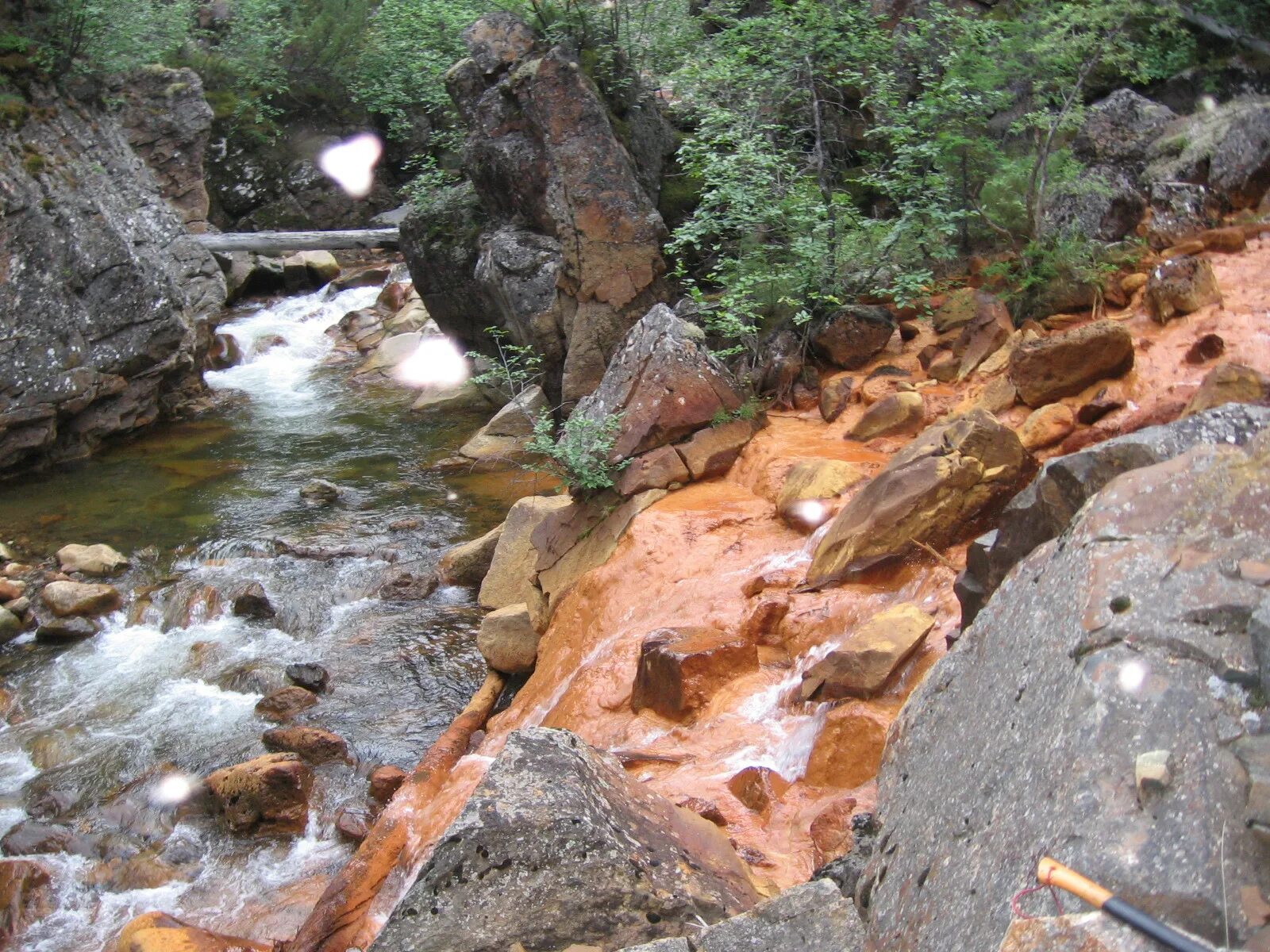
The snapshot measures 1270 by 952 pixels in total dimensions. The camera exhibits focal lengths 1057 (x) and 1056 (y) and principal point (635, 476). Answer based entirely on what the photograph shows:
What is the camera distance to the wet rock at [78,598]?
9602 millimetres

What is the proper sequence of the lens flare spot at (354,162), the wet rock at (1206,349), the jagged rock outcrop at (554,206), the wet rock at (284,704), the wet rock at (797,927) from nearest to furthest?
the wet rock at (797,927) → the wet rock at (1206,349) → the wet rock at (284,704) → the jagged rock outcrop at (554,206) → the lens flare spot at (354,162)

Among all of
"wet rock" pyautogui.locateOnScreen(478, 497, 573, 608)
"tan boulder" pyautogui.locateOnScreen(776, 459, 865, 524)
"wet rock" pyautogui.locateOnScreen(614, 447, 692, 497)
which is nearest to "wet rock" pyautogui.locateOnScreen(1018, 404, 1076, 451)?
"tan boulder" pyautogui.locateOnScreen(776, 459, 865, 524)

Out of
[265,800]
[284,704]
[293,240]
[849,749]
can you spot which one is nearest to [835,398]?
[849,749]

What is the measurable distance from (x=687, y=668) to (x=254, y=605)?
539 cm

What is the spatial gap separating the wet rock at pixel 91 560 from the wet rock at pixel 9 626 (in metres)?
0.98

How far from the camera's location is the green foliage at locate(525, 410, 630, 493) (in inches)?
320

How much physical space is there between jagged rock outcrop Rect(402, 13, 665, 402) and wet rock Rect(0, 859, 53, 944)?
7031 millimetres

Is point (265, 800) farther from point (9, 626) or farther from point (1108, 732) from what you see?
point (1108, 732)

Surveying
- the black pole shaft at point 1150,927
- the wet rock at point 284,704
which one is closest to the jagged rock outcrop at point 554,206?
the wet rock at point 284,704

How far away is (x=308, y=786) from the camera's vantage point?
23.5 ft

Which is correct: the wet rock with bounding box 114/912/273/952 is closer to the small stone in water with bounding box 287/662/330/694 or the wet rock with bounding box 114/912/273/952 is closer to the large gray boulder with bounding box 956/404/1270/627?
the small stone in water with bounding box 287/662/330/694

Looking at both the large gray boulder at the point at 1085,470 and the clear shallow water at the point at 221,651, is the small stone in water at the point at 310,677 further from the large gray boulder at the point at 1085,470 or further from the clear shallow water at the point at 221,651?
the large gray boulder at the point at 1085,470

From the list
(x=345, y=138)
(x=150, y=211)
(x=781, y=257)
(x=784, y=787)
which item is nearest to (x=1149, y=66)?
(x=781, y=257)

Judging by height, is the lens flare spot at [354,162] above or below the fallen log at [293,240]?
above
